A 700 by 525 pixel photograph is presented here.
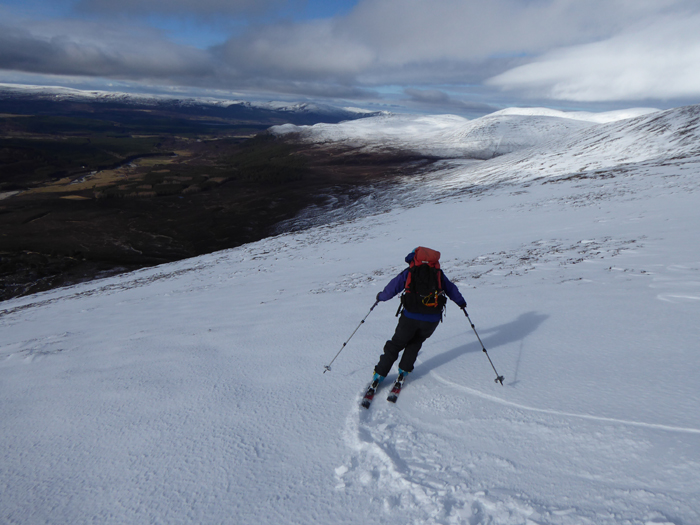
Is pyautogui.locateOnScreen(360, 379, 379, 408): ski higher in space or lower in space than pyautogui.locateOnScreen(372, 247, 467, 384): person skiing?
lower

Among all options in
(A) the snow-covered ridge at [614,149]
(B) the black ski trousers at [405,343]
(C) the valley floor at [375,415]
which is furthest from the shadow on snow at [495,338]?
(A) the snow-covered ridge at [614,149]

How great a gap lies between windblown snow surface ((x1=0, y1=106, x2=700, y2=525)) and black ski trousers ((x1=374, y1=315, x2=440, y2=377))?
1.14 feet

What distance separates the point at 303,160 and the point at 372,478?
507 ft

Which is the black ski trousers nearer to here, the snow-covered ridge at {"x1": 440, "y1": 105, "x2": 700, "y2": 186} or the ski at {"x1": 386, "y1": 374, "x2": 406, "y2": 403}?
the ski at {"x1": 386, "y1": 374, "x2": 406, "y2": 403}

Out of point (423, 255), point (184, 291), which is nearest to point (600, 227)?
point (423, 255)

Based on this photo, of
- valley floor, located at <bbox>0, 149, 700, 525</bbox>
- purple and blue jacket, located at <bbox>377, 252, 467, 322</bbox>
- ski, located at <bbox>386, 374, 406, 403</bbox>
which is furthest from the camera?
purple and blue jacket, located at <bbox>377, 252, 467, 322</bbox>

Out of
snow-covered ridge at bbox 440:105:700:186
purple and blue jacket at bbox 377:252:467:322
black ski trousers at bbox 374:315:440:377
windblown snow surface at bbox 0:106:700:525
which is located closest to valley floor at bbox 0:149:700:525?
windblown snow surface at bbox 0:106:700:525

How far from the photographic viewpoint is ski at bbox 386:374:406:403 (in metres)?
4.77

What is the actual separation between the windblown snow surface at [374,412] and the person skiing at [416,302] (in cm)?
41

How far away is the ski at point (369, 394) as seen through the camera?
4668 millimetres


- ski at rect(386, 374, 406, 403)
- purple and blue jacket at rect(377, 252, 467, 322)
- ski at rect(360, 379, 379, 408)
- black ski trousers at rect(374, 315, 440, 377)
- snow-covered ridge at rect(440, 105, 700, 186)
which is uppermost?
snow-covered ridge at rect(440, 105, 700, 186)

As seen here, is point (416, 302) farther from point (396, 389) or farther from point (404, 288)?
point (396, 389)

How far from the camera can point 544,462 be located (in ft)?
11.4

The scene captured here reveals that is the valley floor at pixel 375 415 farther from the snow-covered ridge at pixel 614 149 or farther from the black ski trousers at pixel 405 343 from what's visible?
the snow-covered ridge at pixel 614 149
